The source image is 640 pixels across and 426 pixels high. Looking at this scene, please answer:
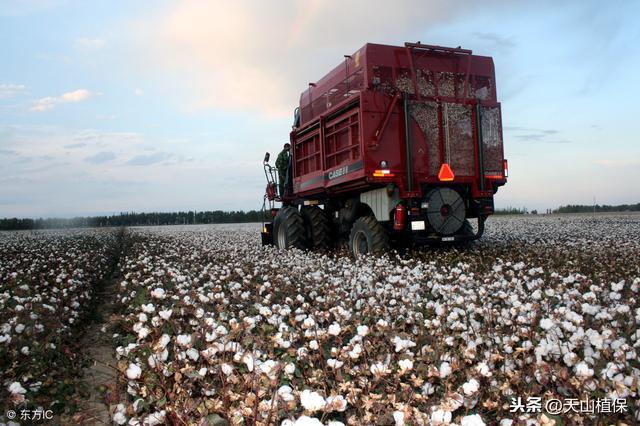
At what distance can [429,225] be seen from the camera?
10.4 m

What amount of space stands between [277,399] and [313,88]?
11504 millimetres

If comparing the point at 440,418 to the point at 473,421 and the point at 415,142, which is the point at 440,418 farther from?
the point at 415,142

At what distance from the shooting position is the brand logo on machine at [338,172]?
11062 mm

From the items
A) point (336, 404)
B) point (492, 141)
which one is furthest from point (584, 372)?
point (492, 141)

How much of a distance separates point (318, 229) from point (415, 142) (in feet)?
13.6

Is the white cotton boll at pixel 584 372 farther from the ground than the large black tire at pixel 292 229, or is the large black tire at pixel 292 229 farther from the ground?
the large black tire at pixel 292 229

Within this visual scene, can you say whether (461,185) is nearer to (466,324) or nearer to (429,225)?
(429,225)

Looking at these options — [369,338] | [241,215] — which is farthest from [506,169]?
[241,215]

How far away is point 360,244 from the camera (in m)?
11.3

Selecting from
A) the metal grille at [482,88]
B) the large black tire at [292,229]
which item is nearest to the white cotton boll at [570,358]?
the metal grille at [482,88]

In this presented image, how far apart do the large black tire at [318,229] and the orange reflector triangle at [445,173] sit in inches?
158

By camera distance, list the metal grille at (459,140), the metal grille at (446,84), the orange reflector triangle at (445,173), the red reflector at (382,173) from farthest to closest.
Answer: the metal grille at (446,84)
the metal grille at (459,140)
the orange reflector triangle at (445,173)
the red reflector at (382,173)

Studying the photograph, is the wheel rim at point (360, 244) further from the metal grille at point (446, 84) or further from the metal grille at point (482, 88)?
the metal grille at point (482, 88)

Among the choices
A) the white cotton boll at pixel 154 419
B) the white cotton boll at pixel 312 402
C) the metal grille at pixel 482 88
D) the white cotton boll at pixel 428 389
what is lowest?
the white cotton boll at pixel 154 419
